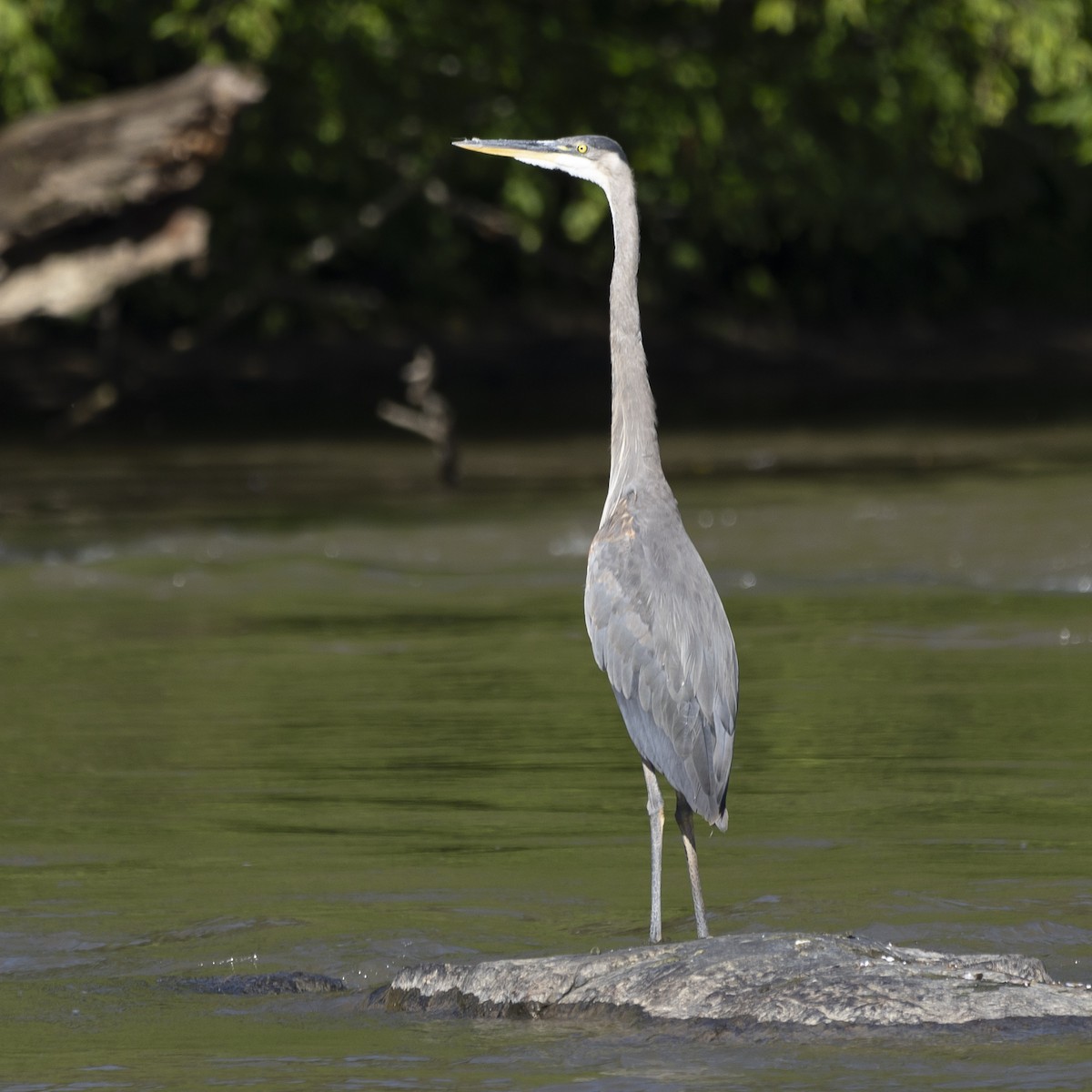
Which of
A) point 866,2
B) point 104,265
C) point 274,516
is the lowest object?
point 274,516

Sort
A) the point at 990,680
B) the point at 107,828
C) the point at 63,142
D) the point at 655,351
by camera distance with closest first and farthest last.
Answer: the point at 107,828, the point at 990,680, the point at 63,142, the point at 655,351

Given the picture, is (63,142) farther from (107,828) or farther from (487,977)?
(487,977)

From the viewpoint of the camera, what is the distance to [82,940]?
6.21 meters

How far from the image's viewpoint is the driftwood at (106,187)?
14.6 metres

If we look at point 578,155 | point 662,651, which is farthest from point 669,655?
point 578,155

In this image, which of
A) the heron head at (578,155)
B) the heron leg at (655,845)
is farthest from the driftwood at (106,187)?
the heron leg at (655,845)

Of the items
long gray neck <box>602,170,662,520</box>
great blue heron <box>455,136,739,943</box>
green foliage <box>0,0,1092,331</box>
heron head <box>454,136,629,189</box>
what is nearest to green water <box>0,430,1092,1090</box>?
great blue heron <box>455,136,739,943</box>

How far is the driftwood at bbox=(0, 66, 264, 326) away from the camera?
574 inches

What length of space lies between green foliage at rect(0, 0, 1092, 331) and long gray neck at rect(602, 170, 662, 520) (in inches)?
379

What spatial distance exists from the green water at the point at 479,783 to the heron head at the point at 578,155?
1910 mm

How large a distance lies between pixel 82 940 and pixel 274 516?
30.3ft

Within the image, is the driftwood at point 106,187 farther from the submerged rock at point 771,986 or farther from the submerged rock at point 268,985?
the submerged rock at point 771,986

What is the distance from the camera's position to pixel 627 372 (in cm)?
678

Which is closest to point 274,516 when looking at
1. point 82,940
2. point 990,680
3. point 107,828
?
point 990,680
